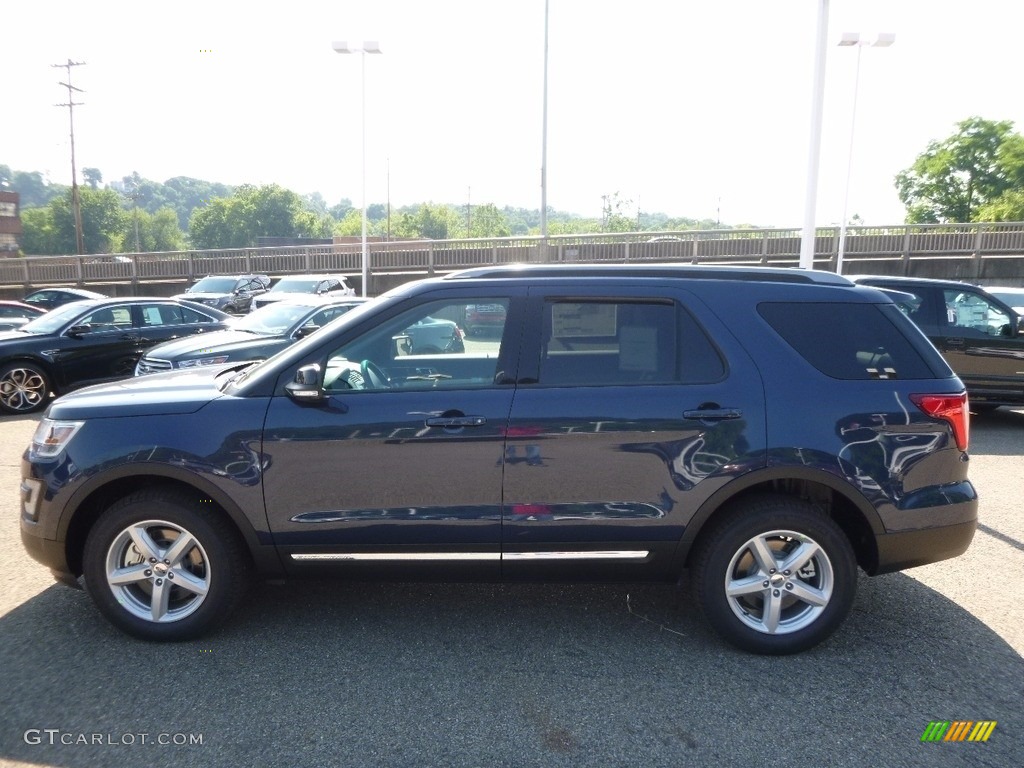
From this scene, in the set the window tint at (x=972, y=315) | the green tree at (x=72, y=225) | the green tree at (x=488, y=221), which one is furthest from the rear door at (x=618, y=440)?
the green tree at (x=488, y=221)

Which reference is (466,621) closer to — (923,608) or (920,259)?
(923,608)

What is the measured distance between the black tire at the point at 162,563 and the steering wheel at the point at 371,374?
1.01 meters

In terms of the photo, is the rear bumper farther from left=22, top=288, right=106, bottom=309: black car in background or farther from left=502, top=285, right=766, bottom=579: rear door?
left=22, top=288, right=106, bottom=309: black car in background

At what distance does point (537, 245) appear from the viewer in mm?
27000

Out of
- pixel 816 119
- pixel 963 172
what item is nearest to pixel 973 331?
pixel 816 119

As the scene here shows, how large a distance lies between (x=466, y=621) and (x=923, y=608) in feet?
8.47

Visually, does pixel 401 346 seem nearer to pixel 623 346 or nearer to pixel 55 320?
pixel 623 346

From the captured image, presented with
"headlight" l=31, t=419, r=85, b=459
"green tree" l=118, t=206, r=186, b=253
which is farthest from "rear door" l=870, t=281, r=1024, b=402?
"green tree" l=118, t=206, r=186, b=253

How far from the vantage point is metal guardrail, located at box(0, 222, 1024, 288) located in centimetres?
2378

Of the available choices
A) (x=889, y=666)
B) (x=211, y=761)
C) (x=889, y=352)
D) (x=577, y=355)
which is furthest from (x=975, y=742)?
(x=211, y=761)

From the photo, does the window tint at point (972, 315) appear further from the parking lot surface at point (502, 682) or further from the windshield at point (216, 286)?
the windshield at point (216, 286)

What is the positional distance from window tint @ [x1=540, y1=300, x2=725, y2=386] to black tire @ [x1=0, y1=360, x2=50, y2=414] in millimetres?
9823

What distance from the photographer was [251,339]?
33.6 ft

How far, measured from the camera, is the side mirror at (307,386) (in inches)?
144
